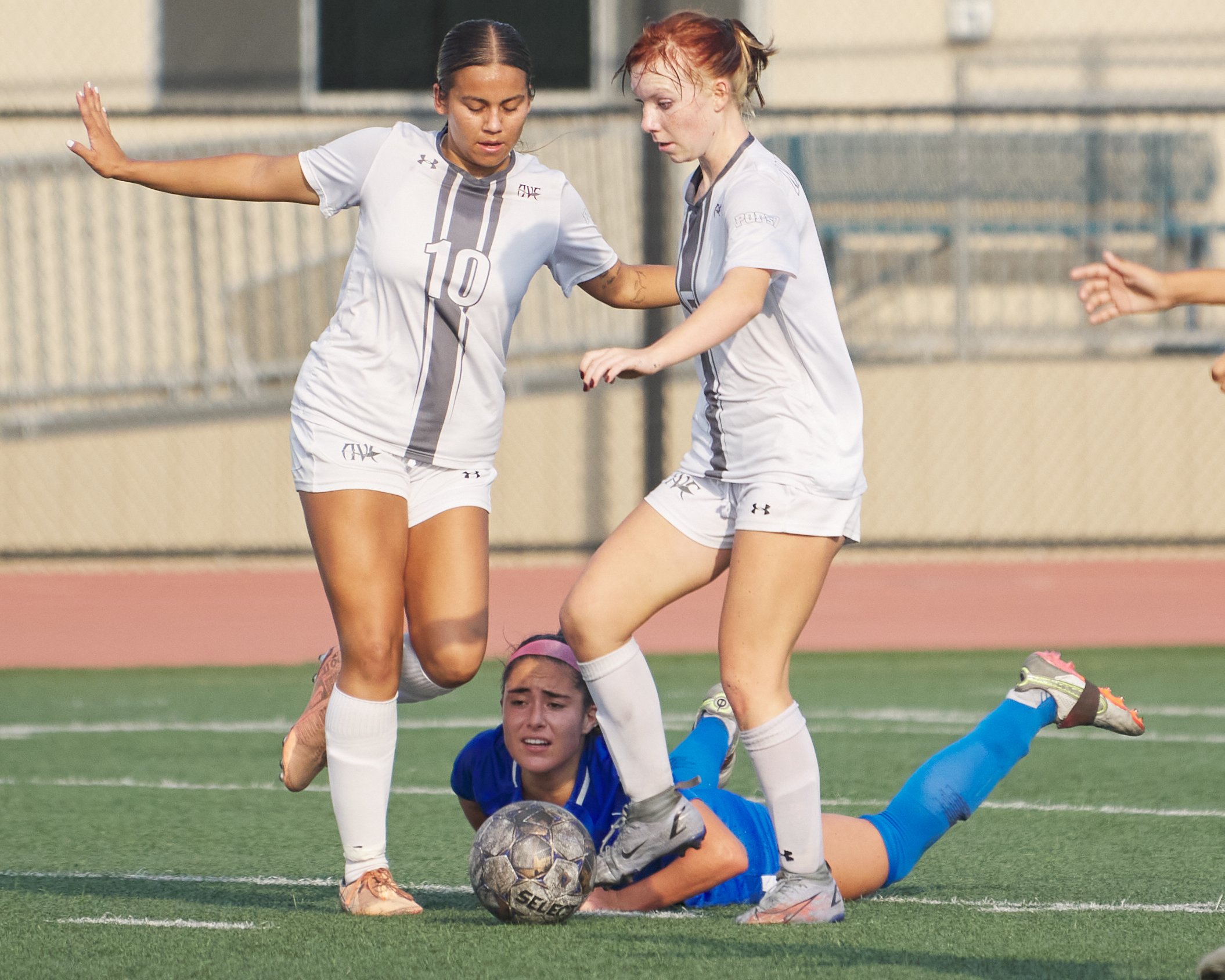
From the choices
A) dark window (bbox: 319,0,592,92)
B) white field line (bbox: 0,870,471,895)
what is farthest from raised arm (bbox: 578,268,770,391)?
dark window (bbox: 319,0,592,92)

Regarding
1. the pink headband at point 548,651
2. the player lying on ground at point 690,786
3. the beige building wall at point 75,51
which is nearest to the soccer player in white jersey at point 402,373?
the pink headband at point 548,651

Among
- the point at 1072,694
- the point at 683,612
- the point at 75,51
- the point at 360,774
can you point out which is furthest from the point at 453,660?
the point at 75,51

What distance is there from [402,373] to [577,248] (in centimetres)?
59

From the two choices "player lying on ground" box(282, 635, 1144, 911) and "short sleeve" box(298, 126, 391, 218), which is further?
"short sleeve" box(298, 126, 391, 218)

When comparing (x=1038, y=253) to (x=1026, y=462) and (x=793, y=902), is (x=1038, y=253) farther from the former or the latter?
(x=793, y=902)

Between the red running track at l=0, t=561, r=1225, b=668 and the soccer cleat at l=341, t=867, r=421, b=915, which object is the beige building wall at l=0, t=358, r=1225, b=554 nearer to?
the red running track at l=0, t=561, r=1225, b=668

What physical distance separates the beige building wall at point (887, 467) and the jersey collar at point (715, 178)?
876 cm

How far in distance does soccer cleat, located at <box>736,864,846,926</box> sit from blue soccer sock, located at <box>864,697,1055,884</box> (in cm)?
38

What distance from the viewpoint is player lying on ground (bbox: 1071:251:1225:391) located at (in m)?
3.72

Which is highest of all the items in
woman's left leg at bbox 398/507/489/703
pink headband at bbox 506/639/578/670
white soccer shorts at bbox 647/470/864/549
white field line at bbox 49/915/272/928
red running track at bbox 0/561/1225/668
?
white soccer shorts at bbox 647/470/864/549

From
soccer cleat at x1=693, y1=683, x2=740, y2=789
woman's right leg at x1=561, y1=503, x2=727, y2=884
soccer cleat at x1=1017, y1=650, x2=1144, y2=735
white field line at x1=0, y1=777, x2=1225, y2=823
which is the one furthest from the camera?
white field line at x1=0, y1=777, x2=1225, y2=823

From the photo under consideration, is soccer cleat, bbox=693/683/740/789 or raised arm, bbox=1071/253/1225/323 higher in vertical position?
raised arm, bbox=1071/253/1225/323

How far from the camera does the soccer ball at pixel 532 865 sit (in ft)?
14.2

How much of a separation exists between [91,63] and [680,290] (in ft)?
39.9
